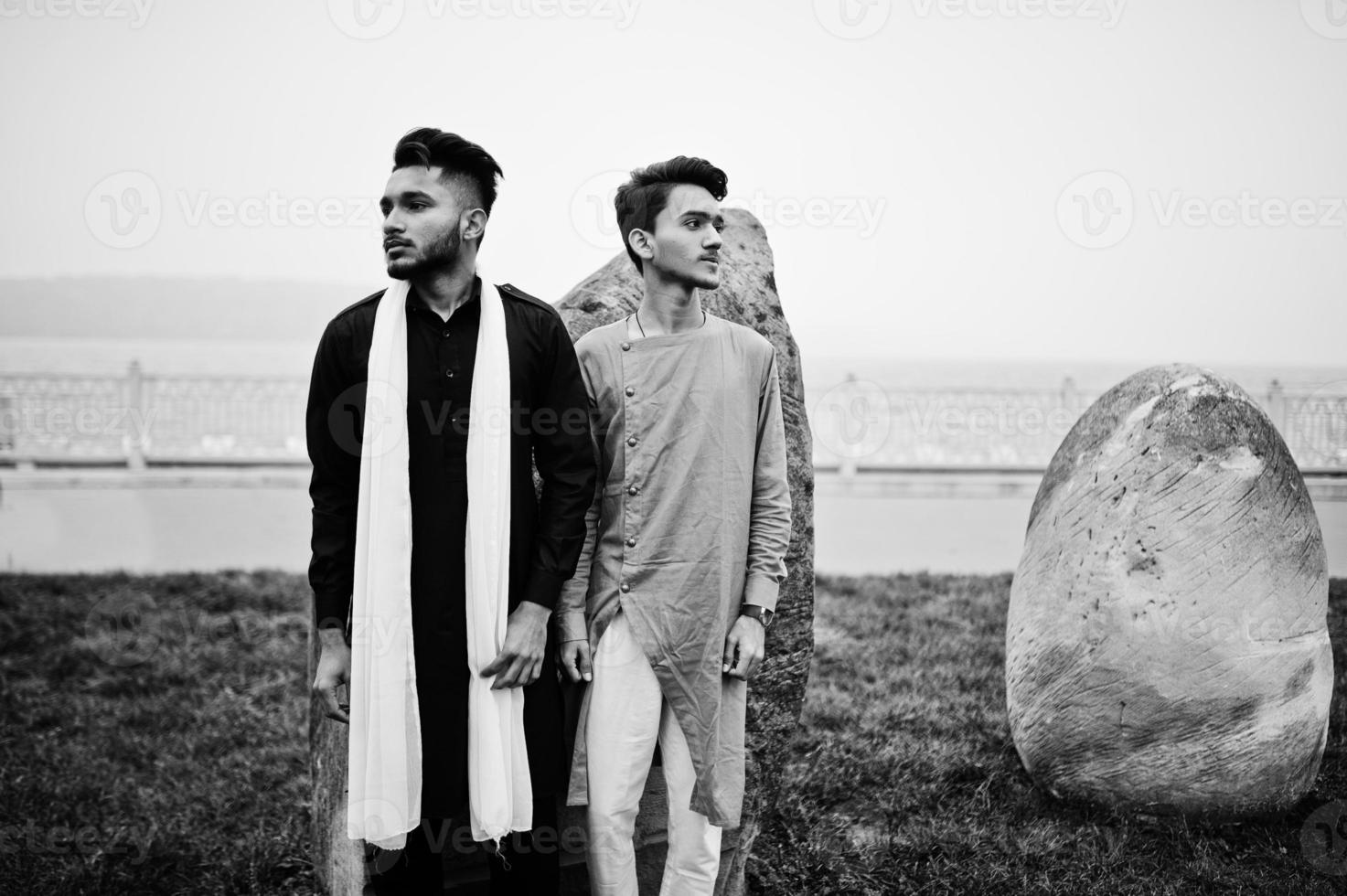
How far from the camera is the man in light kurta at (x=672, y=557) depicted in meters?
2.40

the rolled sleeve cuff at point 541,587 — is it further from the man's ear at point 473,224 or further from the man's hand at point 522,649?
the man's ear at point 473,224

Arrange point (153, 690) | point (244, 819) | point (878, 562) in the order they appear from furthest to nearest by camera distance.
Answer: point (878, 562)
point (153, 690)
point (244, 819)

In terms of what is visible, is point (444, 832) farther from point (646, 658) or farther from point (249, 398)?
point (249, 398)

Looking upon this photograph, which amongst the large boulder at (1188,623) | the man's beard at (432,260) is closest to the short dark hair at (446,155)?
the man's beard at (432,260)

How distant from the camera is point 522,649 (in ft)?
7.54

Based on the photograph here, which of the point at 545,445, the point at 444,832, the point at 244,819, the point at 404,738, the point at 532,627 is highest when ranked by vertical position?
the point at 545,445

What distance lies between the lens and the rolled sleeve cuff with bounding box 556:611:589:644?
7.87 feet

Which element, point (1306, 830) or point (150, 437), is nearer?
point (1306, 830)

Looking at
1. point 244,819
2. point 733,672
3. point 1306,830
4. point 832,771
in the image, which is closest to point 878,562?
point 832,771

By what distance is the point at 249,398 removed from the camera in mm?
9273

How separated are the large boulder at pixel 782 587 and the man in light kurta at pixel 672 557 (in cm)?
60

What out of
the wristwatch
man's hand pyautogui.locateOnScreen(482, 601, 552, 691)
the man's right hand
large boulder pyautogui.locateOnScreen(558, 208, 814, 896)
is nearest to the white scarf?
man's hand pyautogui.locateOnScreen(482, 601, 552, 691)

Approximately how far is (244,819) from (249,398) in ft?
19.6

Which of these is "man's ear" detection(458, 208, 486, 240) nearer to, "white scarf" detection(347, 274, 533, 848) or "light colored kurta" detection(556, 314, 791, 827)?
"white scarf" detection(347, 274, 533, 848)
